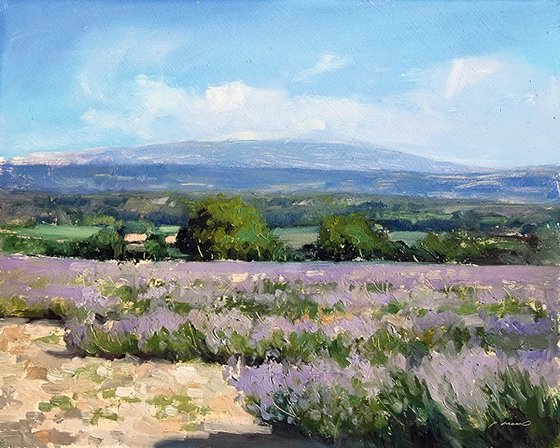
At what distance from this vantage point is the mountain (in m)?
3.75

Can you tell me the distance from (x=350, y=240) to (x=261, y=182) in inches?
23.6

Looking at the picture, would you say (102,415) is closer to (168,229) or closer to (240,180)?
(168,229)

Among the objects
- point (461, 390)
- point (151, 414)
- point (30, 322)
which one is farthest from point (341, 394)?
point (30, 322)

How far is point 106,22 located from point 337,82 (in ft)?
4.35

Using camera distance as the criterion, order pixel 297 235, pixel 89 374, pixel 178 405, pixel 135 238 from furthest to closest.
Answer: pixel 89 374
pixel 135 238
pixel 297 235
pixel 178 405

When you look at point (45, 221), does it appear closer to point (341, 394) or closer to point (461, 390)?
point (341, 394)

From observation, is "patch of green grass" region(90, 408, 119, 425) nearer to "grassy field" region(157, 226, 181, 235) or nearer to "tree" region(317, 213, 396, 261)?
"grassy field" region(157, 226, 181, 235)

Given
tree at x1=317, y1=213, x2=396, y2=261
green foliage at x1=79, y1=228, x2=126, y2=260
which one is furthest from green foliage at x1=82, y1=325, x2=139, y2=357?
tree at x1=317, y1=213, x2=396, y2=261

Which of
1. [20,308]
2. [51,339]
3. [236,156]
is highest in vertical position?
[236,156]

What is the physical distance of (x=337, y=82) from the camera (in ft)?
12.0

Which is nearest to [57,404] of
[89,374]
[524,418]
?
[89,374]

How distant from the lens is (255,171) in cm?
381

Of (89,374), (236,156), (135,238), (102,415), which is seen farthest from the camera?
(89,374)

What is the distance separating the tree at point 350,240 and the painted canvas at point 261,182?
0.01 metres
